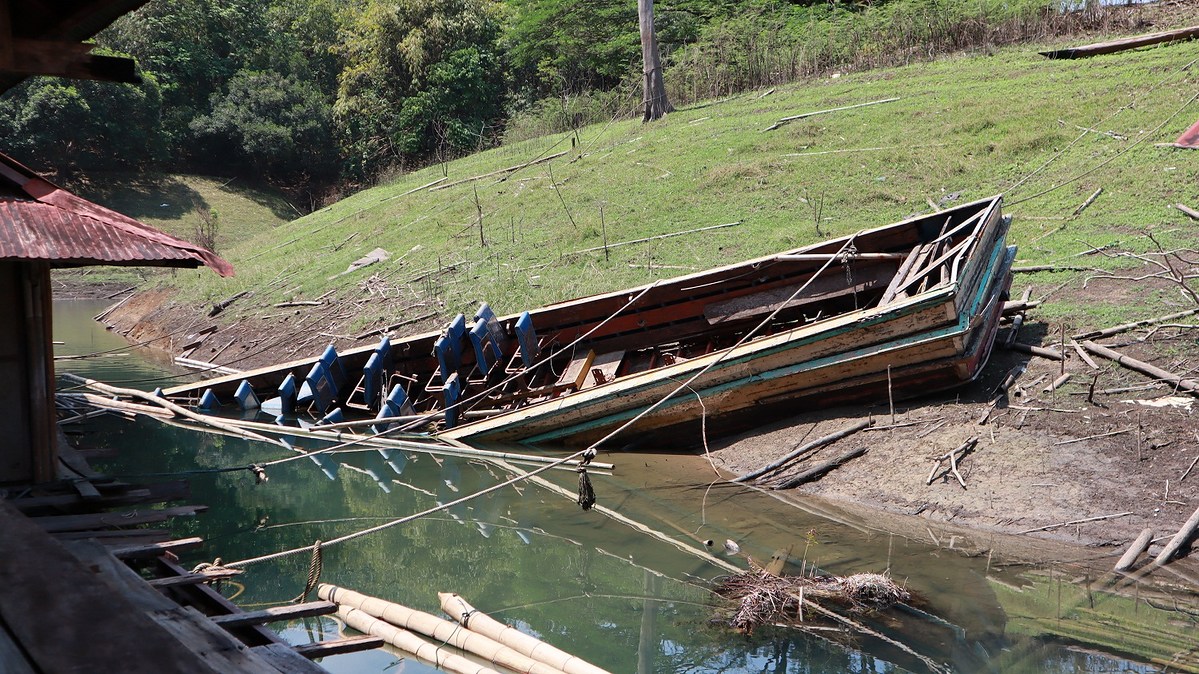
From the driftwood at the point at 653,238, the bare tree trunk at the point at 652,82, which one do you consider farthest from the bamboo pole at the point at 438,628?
the bare tree trunk at the point at 652,82

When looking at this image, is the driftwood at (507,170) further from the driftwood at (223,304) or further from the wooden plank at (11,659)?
the wooden plank at (11,659)

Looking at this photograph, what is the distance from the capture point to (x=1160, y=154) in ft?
46.9

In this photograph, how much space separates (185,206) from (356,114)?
763cm

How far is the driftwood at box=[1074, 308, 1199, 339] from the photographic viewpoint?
992 cm

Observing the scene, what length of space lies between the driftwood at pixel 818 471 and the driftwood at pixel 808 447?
0.83 ft

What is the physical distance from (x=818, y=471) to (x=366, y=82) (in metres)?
34.8

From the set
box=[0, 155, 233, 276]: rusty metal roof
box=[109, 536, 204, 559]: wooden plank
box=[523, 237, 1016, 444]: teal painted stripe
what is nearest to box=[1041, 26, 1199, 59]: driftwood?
box=[523, 237, 1016, 444]: teal painted stripe

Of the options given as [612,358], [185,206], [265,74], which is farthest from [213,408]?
[265,74]

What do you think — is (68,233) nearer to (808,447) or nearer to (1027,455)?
(808,447)

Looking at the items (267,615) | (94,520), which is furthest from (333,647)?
(94,520)

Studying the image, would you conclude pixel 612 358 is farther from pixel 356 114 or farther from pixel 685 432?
pixel 356 114

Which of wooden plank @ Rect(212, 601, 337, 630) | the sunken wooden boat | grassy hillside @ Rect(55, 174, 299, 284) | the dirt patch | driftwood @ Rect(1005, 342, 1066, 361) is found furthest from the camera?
grassy hillside @ Rect(55, 174, 299, 284)

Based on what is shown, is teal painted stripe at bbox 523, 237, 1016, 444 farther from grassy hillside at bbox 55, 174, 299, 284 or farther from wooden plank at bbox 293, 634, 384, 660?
grassy hillside at bbox 55, 174, 299, 284

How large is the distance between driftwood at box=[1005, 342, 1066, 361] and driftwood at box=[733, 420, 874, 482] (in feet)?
6.63
